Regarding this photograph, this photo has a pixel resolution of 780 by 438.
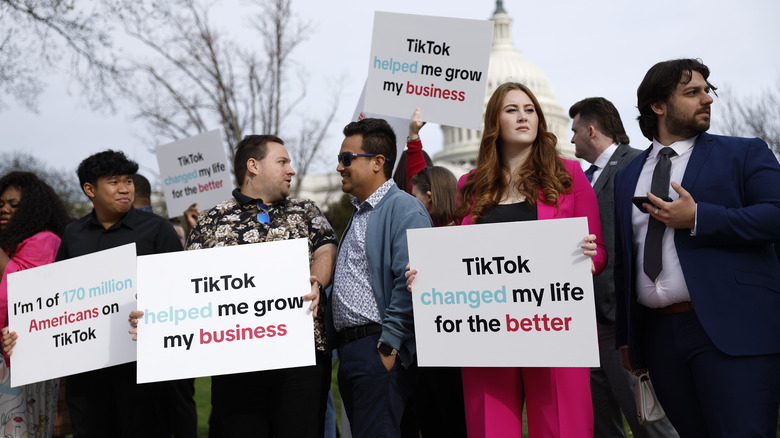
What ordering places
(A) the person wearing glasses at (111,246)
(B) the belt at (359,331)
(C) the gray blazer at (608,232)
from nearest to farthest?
(B) the belt at (359,331)
(A) the person wearing glasses at (111,246)
(C) the gray blazer at (608,232)

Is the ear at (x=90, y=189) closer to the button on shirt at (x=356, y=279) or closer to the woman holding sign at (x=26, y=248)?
the woman holding sign at (x=26, y=248)

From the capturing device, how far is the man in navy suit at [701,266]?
11.6 feet

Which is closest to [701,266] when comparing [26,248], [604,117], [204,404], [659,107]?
[659,107]

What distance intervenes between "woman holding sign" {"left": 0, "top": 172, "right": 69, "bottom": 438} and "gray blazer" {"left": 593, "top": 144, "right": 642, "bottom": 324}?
4020 mm

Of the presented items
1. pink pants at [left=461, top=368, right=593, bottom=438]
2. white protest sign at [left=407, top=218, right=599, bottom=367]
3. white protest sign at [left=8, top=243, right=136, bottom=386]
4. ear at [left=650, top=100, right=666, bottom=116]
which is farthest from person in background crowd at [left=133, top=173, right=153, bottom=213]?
ear at [left=650, top=100, right=666, bottom=116]

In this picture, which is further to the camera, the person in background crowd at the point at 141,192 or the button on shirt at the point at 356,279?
the person in background crowd at the point at 141,192

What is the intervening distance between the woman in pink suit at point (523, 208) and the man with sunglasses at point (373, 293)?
1.27 feet

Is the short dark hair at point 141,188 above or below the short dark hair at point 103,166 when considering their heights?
above

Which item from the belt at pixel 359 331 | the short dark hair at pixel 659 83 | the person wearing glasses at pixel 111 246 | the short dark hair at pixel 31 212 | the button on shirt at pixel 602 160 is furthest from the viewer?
the button on shirt at pixel 602 160

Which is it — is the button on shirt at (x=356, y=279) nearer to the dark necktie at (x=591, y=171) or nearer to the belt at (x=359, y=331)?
the belt at (x=359, y=331)

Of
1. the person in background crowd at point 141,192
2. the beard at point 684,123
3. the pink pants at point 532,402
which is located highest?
the person in background crowd at point 141,192

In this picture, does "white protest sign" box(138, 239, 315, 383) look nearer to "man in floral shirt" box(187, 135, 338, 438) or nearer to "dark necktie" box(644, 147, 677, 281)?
"man in floral shirt" box(187, 135, 338, 438)

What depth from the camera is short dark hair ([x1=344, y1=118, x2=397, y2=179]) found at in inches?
184

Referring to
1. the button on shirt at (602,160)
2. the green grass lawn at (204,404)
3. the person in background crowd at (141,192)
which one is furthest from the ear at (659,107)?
the person in background crowd at (141,192)
